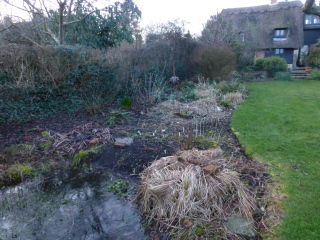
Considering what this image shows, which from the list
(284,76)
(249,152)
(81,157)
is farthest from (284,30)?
(81,157)

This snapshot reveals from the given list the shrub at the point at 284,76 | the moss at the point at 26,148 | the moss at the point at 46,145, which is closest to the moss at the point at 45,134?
the moss at the point at 46,145

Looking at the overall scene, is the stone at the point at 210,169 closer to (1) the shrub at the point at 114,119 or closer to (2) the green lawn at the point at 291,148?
(2) the green lawn at the point at 291,148

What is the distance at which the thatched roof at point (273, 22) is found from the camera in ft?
80.0

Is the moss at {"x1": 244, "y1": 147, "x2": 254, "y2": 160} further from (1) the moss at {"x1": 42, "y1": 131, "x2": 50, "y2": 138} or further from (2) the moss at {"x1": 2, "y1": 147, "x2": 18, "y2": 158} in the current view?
(2) the moss at {"x1": 2, "y1": 147, "x2": 18, "y2": 158}

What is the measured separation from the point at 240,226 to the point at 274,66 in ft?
62.4

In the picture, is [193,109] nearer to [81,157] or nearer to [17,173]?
[81,157]

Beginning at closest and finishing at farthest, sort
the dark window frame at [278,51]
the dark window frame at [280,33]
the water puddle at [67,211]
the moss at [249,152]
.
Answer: the water puddle at [67,211]
the moss at [249,152]
the dark window frame at [280,33]
the dark window frame at [278,51]

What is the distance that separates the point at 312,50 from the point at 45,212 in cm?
2282

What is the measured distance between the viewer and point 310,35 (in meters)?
25.6

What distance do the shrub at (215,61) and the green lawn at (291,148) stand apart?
190 inches

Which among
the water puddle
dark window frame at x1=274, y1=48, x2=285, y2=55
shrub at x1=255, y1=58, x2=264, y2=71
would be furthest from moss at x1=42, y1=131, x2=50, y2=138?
dark window frame at x1=274, y1=48, x2=285, y2=55

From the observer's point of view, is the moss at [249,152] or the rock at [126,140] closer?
the moss at [249,152]

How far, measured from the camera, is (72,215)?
3301 millimetres

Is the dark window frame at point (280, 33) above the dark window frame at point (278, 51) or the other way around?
above
